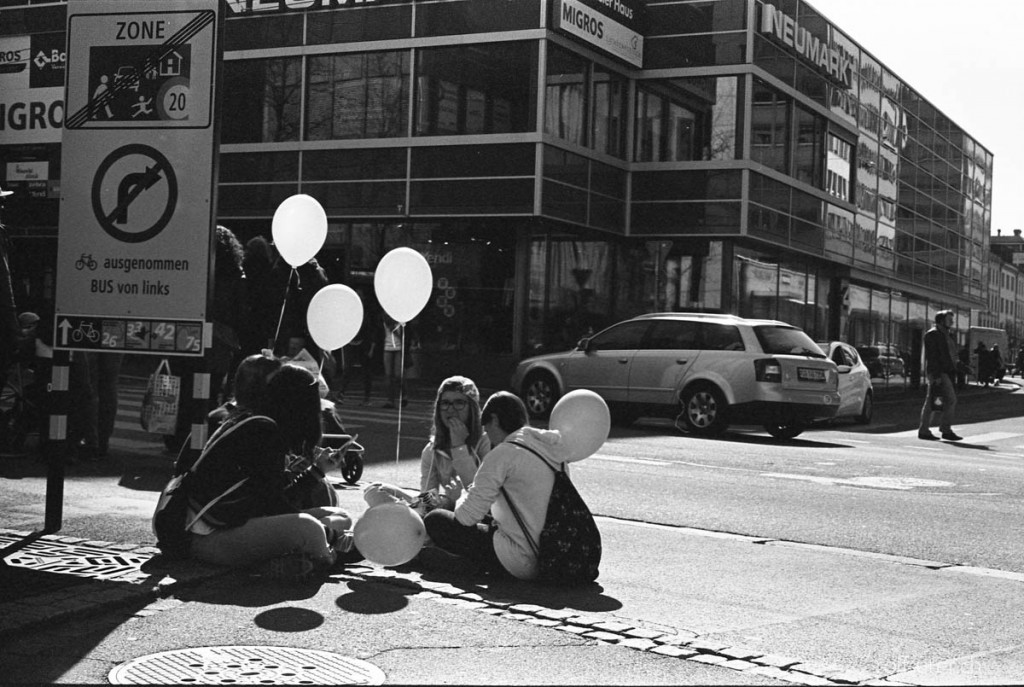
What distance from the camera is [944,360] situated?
19.9 metres

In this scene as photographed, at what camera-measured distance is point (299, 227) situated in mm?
10477

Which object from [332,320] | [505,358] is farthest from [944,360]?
[332,320]

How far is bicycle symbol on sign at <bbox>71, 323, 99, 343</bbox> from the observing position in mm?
7352

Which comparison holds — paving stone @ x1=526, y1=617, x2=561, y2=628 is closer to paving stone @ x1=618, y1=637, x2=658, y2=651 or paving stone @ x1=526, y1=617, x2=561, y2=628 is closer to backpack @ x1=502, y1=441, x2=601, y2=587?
paving stone @ x1=618, y1=637, x2=658, y2=651

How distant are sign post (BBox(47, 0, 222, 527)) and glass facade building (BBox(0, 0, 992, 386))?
58.8ft

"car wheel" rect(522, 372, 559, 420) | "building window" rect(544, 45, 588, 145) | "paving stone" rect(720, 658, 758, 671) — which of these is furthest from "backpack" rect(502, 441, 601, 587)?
"building window" rect(544, 45, 588, 145)

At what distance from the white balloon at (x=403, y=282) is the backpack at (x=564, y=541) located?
9.76ft

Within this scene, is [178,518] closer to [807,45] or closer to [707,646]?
[707,646]

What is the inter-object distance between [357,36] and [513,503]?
77.3 feet

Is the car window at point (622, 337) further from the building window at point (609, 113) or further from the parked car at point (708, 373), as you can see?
the building window at point (609, 113)

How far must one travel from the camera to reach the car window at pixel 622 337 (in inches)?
763

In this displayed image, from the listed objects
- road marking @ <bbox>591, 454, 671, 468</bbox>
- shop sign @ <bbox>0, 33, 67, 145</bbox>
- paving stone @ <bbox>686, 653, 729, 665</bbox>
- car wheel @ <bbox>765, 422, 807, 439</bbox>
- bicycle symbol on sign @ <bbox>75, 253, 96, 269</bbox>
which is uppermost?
shop sign @ <bbox>0, 33, 67, 145</bbox>

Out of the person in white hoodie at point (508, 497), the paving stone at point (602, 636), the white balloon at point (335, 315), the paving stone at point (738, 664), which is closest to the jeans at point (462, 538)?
the person in white hoodie at point (508, 497)

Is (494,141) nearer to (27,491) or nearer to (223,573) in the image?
(27,491)
